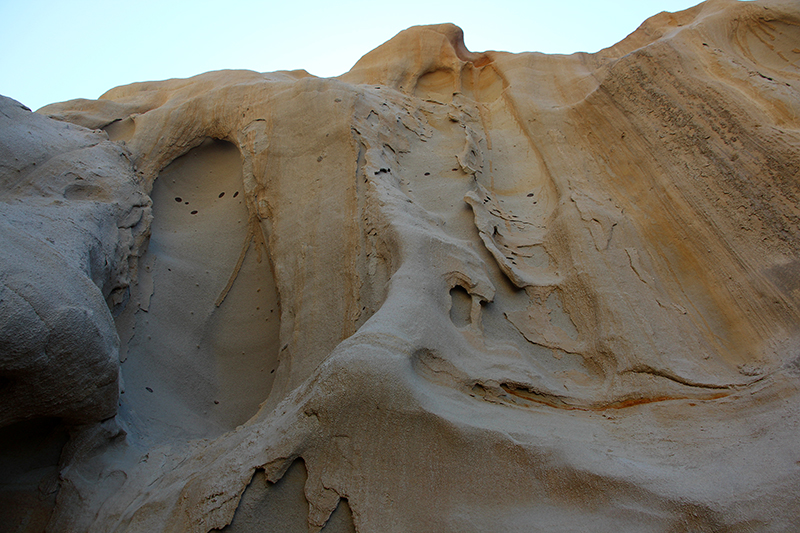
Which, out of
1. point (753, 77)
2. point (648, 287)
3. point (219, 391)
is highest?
point (753, 77)

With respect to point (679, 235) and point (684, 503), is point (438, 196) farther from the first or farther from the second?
point (684, 503)

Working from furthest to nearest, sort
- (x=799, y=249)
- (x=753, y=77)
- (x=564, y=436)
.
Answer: (x=753, y=77), (x=799, y=249), (x=564, y=436)

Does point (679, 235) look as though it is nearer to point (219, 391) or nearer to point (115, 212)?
point (219, 391)

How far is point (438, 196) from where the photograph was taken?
3.36 metres

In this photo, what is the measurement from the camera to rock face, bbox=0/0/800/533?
5.68ft

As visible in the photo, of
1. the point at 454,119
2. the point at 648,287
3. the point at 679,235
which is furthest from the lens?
the point at 454,119

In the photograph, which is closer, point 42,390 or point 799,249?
point 42,390

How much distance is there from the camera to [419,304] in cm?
221

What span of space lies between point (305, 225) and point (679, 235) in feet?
7.50

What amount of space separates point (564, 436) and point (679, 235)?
5.27ft

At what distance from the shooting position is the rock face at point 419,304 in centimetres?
173

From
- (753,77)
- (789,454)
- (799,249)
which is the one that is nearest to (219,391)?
(789,454)

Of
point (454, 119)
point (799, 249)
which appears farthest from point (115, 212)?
point (799, 249)

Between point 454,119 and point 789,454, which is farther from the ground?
point 454,119
